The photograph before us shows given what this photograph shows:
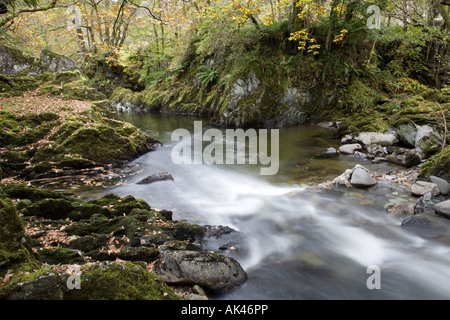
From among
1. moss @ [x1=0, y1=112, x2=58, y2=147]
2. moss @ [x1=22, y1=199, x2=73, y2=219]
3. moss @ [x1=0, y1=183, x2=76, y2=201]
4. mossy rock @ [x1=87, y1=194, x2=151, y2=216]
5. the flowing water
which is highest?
moss @ [x1=0, y1=112, x2=58, y2=147]

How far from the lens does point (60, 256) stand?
9.53 ft

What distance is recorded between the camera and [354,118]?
11.4m

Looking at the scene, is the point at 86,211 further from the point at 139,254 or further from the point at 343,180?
the point at 343,180

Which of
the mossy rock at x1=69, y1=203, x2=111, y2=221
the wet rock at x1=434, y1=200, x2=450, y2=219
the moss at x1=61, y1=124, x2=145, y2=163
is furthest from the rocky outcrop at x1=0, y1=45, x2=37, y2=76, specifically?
the wet rock at x1=434, y1=200, x2=450, y2=219

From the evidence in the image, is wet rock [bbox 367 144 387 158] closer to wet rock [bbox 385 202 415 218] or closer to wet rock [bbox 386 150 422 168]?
wet rock [bbox 386 150 422 168]

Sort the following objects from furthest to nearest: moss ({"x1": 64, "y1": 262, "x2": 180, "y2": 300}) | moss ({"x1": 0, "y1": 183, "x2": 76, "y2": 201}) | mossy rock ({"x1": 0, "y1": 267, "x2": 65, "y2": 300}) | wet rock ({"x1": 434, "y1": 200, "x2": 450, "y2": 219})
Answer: wet rock ({"x1": 434, "y1": 200, "x2": 450, "y2": 219}) → moss ({"x1": 0, "y1": 183, "x2": 76, "y2": 201}) → moss ({"x1": 64, "y1": 262, "x2": 180, "y2": 300}) → mossy rock ({"x1": 0, "y1": 267, "x2": 65, "y2": 300})

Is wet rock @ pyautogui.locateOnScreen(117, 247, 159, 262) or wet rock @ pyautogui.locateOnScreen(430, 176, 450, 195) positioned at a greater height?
wet rock @ pyautogui.locateOnScreen(430, 176, 450, 195)

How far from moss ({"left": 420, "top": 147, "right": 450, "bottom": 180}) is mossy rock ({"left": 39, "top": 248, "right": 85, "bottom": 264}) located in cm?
686

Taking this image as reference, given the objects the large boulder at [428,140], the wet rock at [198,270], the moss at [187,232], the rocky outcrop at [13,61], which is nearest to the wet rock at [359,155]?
the large boulder at [428,140]

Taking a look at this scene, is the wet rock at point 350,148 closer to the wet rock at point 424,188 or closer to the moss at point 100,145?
the wet rock at point 424,188

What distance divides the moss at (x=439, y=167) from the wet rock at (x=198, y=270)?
5.17 metres

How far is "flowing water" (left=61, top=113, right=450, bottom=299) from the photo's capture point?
3.63m

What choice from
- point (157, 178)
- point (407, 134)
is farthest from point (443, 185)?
point (157, 178)
